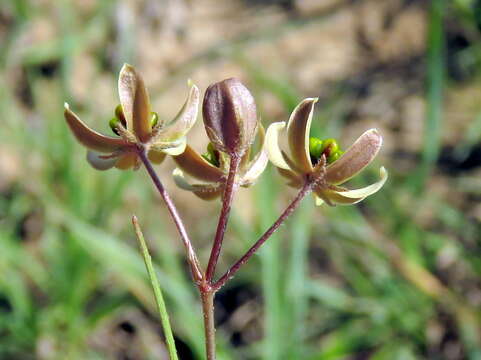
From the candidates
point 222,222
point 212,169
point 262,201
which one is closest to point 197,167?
point 212,169

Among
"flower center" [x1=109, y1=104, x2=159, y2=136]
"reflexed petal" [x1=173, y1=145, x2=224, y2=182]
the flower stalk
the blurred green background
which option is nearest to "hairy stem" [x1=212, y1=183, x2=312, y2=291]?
the flower stalk

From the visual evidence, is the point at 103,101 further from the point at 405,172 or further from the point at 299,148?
the point at 299,148

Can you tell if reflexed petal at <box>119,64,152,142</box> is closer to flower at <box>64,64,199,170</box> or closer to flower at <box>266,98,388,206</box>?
flower at <box>64,64,199,170</box>

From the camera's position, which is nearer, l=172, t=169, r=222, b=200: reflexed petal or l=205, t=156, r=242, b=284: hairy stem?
l=205, t=156, r=242, b=284: hairy stem

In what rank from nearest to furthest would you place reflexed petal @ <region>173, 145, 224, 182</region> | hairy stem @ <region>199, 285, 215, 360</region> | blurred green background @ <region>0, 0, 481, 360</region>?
hairy stem @ <region>199, 285, 215, 360</region>, reflexed petal @ <region>173, 145, 224, 182</region>, blurred green background @ <region>0, 0, 481, 360</region>

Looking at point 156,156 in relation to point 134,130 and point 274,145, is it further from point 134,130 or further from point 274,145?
point 274,145

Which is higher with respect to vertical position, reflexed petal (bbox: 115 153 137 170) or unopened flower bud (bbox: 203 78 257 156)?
unopened flower bud (bbox: 203 78 257 156)

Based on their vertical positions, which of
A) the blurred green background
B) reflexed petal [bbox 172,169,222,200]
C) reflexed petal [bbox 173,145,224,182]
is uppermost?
reflexed petal [bbox 173,145,224,182]

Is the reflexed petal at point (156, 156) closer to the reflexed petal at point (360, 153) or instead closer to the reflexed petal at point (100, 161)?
the reflexed petal at point (100, 161)
